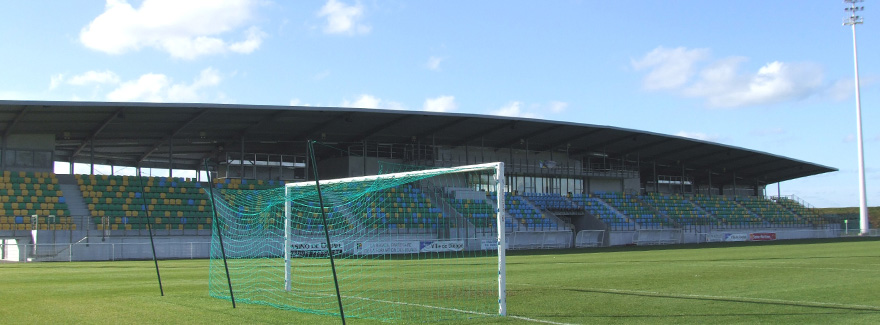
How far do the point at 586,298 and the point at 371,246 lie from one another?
2081 centimetres

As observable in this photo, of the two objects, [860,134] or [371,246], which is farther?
[860,134]

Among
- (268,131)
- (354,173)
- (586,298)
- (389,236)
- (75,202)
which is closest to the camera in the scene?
(586,298)

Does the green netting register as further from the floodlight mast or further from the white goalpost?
the floodlight mast

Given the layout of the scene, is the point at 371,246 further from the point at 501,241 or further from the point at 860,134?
the point at 860,134

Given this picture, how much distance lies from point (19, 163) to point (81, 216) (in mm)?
7554

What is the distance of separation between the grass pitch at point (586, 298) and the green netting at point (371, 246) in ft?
3.03

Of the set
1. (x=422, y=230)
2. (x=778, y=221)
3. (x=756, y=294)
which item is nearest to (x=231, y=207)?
(x=422, y=230)

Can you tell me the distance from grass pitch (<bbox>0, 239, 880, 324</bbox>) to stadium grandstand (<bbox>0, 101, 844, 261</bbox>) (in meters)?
5.86

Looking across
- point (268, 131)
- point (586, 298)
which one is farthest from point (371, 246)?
point (586, 298)

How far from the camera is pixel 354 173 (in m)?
47.0

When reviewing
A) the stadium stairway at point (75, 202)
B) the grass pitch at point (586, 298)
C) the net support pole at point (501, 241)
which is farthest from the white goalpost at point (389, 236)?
the stadium stairway at point (75, 202)

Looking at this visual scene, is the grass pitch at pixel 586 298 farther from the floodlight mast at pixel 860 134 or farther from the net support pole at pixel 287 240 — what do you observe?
the floodlight mast at pixel 860 134

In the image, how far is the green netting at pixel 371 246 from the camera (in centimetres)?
1364

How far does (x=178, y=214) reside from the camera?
36.0 metres
